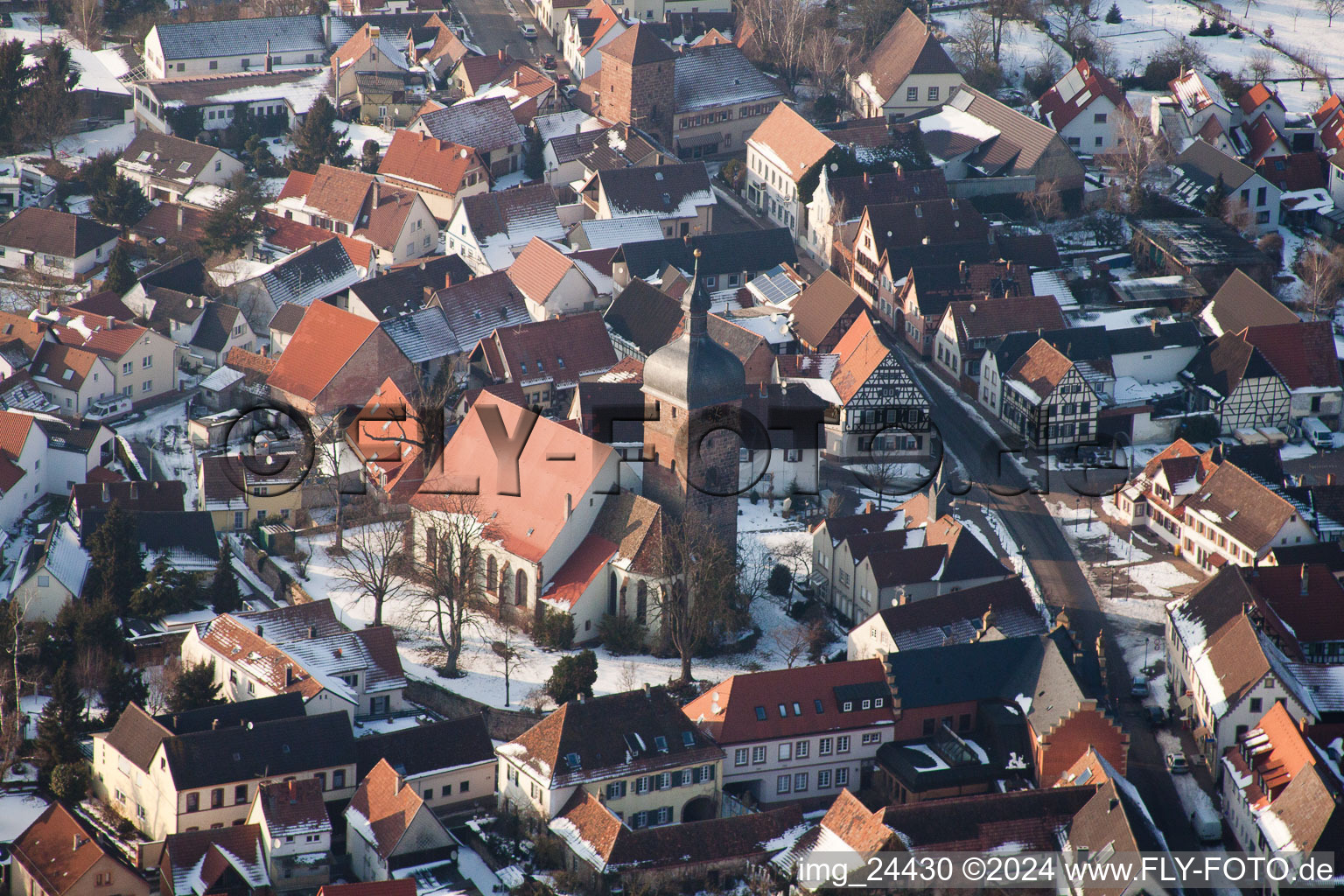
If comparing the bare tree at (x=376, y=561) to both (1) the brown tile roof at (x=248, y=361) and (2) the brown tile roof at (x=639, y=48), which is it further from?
(2) the brown tile roof at (x=639, y=48)

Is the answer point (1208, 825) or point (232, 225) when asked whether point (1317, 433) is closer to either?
point (1208, 825)

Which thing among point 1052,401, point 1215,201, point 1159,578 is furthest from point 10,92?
point 1159,578

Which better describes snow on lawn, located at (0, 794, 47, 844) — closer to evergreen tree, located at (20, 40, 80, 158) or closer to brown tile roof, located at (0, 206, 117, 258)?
brown tile roof, located at (0, 206, 117, 258)

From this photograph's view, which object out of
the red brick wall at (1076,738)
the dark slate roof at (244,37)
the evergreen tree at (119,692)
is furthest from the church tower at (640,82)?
the red brick wall at (1076,738)

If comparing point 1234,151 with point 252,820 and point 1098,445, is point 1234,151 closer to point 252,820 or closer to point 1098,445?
point 1098,445

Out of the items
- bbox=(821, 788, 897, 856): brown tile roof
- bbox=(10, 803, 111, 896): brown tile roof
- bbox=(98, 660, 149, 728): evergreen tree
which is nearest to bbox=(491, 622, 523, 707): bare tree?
bbox=(98, 660, 149, 728): evergreen tree
